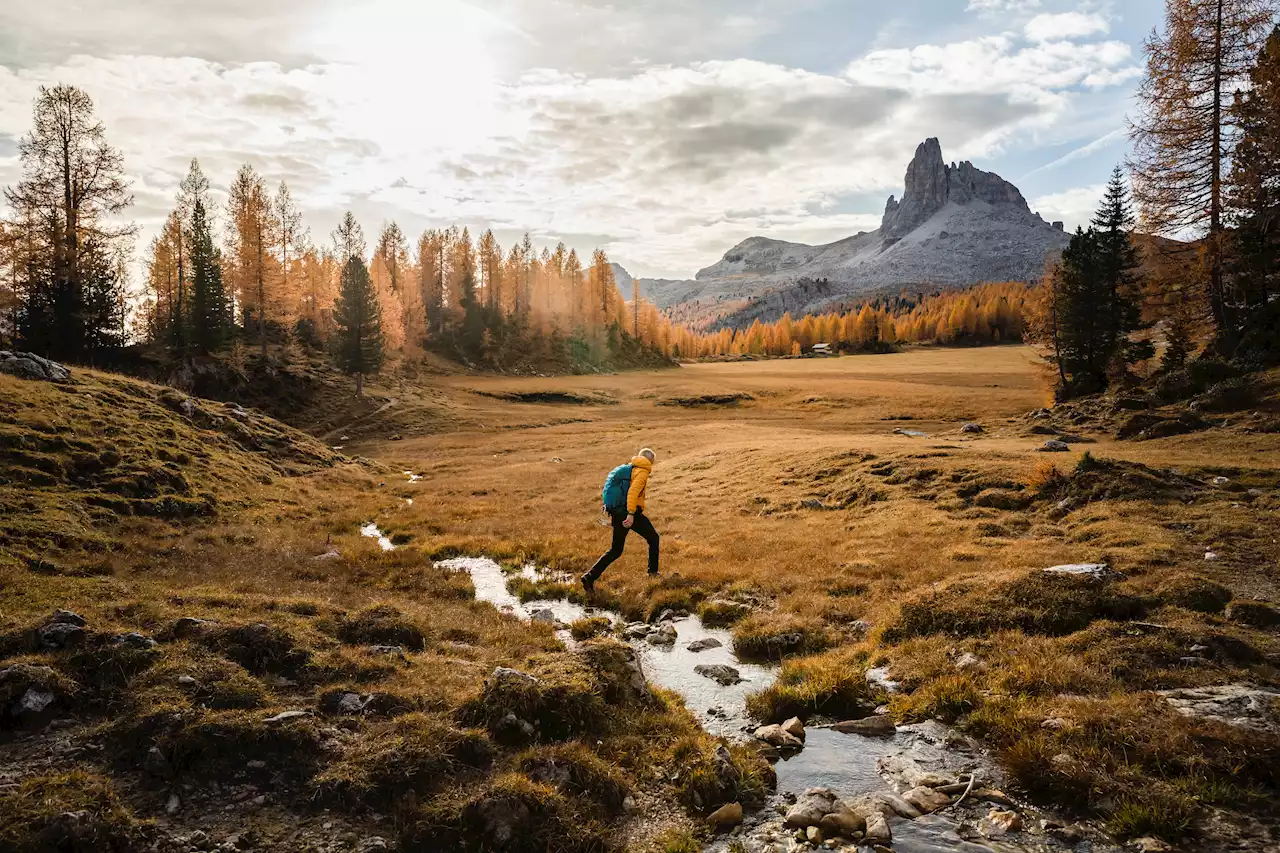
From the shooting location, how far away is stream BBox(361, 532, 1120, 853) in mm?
6508

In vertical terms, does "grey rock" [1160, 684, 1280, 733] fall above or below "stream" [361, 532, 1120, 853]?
above

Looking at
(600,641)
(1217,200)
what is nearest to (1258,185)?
(1217,200)

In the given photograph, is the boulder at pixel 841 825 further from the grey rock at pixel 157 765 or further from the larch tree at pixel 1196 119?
the larch tree at pixel 1196 119

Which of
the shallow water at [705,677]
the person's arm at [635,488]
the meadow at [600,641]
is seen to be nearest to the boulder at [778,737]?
the shallow water at [705,677]

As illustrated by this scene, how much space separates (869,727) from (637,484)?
27.4 ft

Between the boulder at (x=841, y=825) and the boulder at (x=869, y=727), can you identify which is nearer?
the boulder at (x=841, y=825)

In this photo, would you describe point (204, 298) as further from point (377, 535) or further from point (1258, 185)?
point (1258, 185)

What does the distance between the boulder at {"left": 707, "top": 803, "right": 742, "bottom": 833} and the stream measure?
105mm

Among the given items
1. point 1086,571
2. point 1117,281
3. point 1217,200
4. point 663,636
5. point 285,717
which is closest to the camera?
point 285,717

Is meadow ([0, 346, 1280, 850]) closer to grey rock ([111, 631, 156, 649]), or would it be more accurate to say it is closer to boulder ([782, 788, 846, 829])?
grey rock ([111, 631, 156, 649])

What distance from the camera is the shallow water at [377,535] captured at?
66.9 ft

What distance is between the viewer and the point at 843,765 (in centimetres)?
813

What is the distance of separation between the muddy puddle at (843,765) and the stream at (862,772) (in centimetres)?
1

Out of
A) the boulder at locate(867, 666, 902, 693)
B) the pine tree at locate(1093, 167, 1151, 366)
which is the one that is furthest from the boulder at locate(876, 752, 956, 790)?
the pine tree at locate(1093, 167, 1151, 366)
